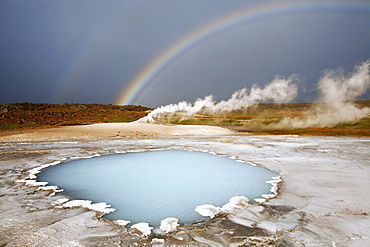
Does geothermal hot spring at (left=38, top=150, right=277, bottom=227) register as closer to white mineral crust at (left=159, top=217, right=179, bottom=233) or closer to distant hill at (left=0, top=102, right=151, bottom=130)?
white mineral crust at (left=159, top=217, right=179, bottom=233)

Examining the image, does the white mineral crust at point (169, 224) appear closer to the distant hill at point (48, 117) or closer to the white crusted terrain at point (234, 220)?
the white crusted terrain at point (234, 220)

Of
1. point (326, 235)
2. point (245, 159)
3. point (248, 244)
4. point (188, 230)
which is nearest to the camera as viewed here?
point (248, 244)

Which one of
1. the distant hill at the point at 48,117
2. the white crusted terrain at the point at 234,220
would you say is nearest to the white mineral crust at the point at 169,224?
the white crusted terrain at the point at 234,220

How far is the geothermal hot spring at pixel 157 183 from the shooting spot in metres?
4.91

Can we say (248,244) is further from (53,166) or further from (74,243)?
(53,166)

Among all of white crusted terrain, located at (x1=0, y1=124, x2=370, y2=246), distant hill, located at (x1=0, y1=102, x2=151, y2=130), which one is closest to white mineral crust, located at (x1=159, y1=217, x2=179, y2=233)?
white crusted terrain, located at (x1=0, y1=124, x2=370, y2=246)

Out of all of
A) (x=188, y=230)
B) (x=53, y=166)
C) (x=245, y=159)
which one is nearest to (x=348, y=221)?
(x=188, y=230)

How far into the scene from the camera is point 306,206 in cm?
494

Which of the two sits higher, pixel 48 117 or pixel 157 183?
pixel 48 117

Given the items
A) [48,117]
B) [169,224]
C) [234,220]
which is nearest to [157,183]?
[169,224]

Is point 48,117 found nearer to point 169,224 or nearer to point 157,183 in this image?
point 157,183

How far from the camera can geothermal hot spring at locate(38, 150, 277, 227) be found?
491cm

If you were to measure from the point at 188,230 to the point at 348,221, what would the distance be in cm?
302

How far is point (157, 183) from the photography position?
6.85 metres
